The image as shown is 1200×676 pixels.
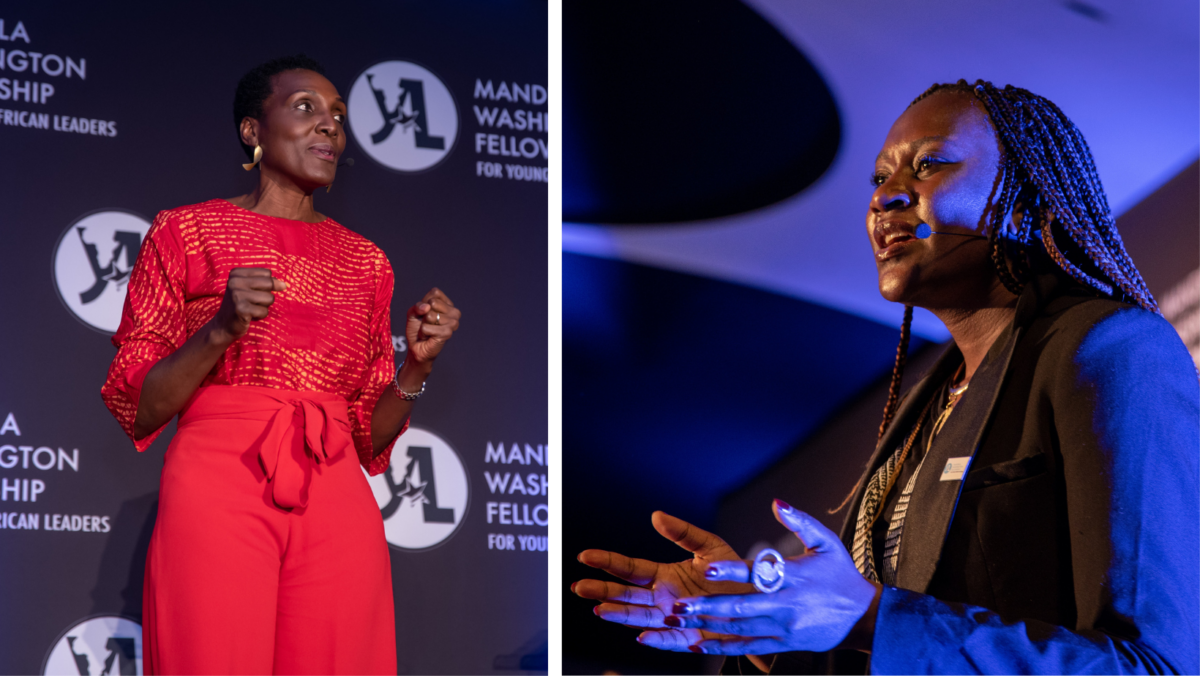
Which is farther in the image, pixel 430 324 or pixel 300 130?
pixel 300 130

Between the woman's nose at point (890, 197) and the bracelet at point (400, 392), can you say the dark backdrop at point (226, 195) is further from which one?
the woman's nose at point (890, 197)

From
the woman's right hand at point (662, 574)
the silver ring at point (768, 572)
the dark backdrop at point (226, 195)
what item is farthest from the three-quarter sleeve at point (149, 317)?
the silver ring at point (768, 572)

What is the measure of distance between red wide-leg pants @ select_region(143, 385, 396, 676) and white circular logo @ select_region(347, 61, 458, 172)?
1.34m

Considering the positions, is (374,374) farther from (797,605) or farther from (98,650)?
(797,605)

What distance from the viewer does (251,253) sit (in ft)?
7.90

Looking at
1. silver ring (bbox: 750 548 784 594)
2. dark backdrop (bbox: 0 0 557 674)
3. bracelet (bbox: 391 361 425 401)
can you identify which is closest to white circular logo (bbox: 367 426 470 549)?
dark backdrop (bbox: 0 0 557 674)

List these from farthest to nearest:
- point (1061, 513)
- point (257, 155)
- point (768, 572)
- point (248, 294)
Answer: point (257, 155) → point (248, 294) → point (1061, 513) → point (768, 572)

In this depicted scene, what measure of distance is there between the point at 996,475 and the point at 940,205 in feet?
1.17

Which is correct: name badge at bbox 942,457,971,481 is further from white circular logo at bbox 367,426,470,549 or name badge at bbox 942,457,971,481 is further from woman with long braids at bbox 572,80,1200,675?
white circular logo at bbox 367,426,470,549

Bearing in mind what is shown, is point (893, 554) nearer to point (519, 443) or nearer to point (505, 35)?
point (519, 443)

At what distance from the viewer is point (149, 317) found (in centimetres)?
231

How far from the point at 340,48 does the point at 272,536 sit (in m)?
1.85

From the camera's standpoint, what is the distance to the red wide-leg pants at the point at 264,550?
6.79 feet

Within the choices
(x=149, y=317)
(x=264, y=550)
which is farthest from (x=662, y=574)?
(x=149, y=317)
